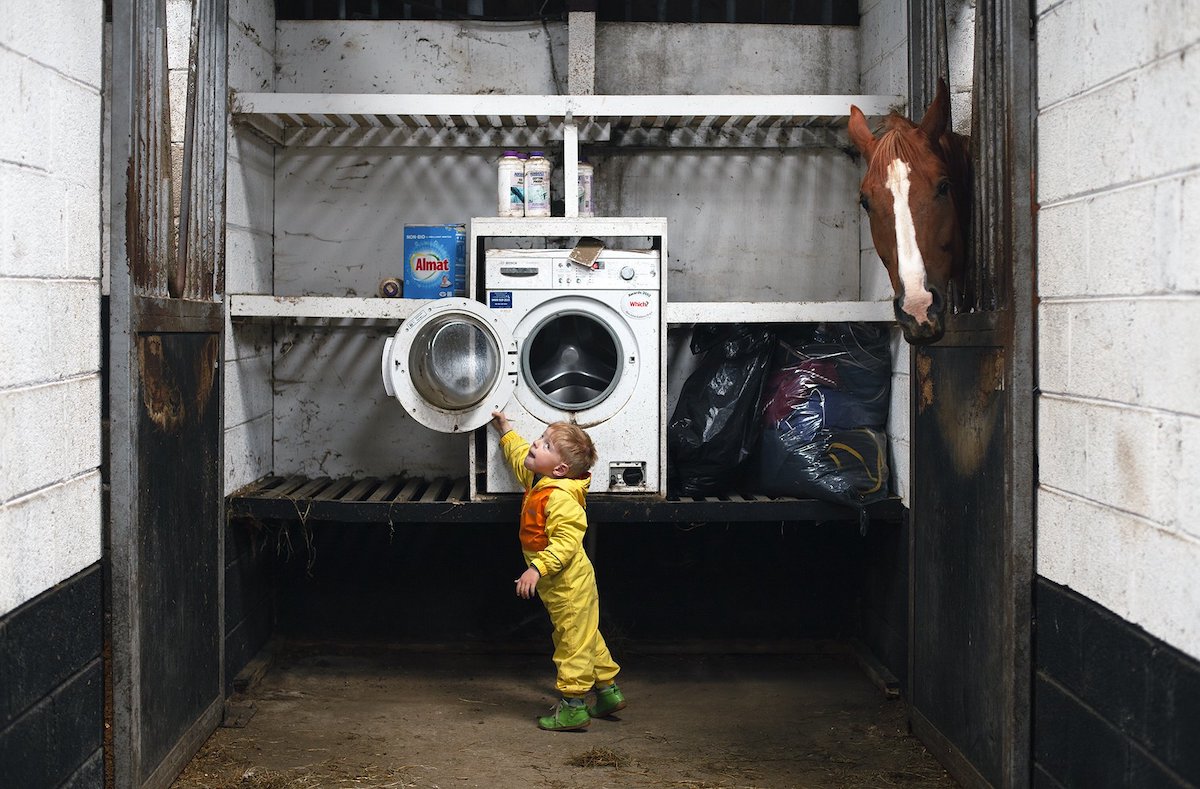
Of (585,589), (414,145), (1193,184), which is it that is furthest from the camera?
(414,145)

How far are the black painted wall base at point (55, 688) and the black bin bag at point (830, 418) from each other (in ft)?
7.54

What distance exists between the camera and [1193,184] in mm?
1979

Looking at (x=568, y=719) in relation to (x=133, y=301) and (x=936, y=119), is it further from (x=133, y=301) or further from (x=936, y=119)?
(x=936, y=119)

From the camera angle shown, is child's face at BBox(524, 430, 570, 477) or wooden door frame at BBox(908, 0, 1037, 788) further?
child's face at BBox(524, 430, 570, 477)

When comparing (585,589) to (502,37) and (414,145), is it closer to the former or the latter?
(414,145)

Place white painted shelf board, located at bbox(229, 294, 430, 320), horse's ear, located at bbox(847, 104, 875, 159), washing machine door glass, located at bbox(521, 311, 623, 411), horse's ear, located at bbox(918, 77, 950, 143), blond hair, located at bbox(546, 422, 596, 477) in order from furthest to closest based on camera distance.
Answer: washing machine door glass, located at bbox(521, 311, 623, 411) → white painted shelf board, located at bbox(229, 294, 430, 320) → blond hair, located at bbox(546, 422, 596, 477) → horse's ear, located at bbox(847, 104, 875, 159) → horse's ear, located at bbox(918, 77, 950, 143)

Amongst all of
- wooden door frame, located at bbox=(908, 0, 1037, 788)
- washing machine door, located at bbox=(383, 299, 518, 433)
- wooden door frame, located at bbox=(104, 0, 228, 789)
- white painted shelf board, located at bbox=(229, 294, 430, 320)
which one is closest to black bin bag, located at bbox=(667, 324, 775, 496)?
washing machine door, located at bbox=(383, 299, 518, 433)

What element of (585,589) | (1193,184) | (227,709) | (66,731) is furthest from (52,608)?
(1193,184)

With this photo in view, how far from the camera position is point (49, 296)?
2.41 meters

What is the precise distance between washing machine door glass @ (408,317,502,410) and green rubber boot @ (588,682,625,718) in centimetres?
110

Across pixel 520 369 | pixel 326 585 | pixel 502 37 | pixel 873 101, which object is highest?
pixel 502 37

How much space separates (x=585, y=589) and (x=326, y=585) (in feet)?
4.55

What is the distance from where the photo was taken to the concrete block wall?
384cm

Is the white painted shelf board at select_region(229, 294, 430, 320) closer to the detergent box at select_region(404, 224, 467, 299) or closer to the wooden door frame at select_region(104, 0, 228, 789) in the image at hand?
the detergent box at select_region(404, 224, 467, 299)
